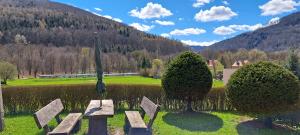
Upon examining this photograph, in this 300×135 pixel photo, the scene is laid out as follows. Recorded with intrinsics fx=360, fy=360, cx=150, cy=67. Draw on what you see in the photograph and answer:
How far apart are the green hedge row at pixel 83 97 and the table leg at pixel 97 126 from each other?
628cm

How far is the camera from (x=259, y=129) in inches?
440

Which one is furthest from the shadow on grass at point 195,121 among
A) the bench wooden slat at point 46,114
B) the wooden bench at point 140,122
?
the bench wooden slat at point 46,114

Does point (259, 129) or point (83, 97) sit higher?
point (83, 97)

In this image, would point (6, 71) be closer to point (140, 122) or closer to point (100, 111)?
point (100, 111)

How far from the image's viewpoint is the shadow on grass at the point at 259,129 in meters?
10.8

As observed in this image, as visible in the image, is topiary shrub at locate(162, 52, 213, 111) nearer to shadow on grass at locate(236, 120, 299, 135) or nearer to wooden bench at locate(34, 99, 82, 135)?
shadow on grass at locate(236, 120, 299, 135)

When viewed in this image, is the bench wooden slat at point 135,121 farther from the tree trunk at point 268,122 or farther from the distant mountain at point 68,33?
the distant mountain at point 68,33

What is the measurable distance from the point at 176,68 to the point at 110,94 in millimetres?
3304

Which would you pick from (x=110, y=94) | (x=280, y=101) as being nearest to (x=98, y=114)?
(x=280, y=101)

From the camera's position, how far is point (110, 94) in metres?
15.4

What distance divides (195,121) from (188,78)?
1.87m

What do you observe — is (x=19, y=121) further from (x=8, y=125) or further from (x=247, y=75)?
(x=247, y=75)

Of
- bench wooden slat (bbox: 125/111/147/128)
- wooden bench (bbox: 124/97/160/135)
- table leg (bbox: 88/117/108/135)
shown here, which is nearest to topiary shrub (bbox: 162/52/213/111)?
wooden bench (bbox: 124/97/160/135)

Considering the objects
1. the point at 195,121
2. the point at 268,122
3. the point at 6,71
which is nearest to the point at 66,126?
the point at 195,121
